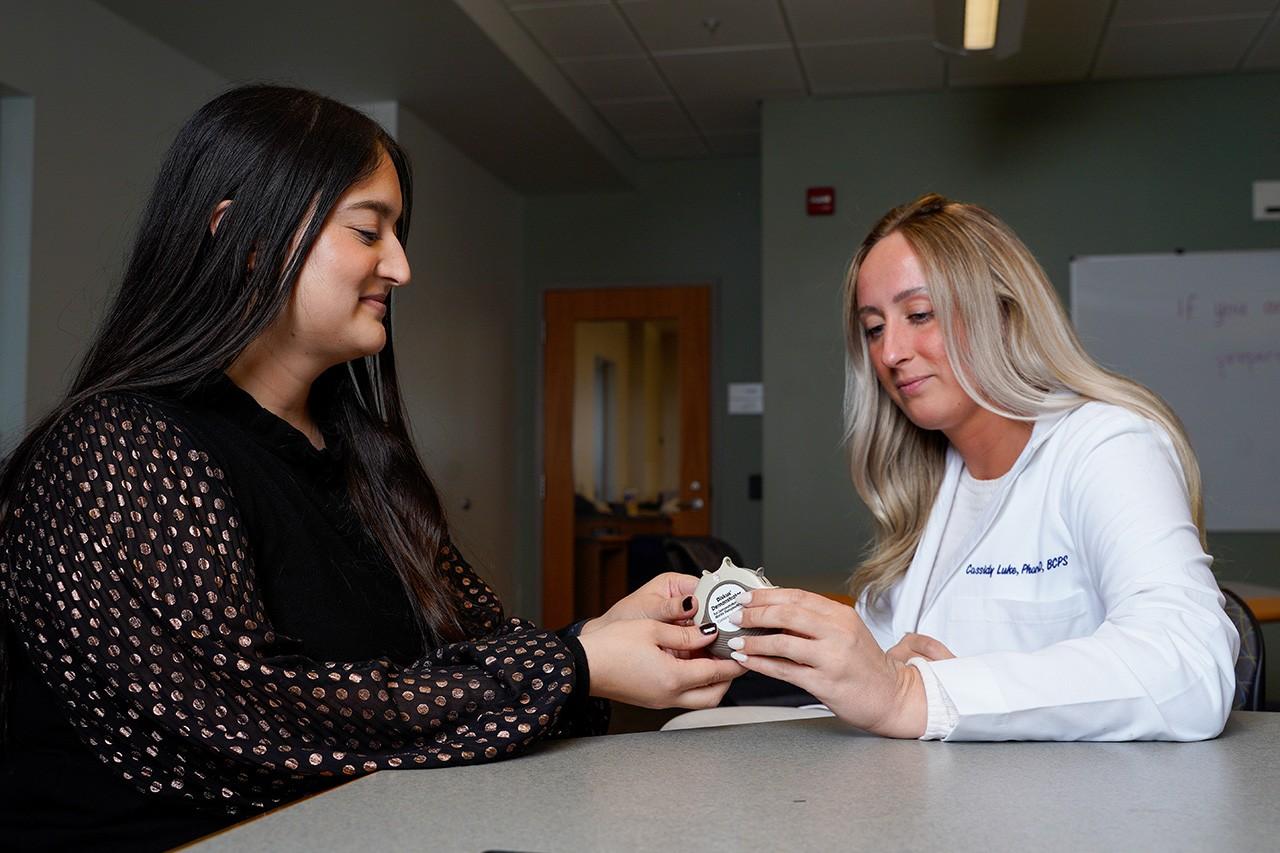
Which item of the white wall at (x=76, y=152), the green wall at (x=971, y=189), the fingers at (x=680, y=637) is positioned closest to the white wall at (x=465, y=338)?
the white wall at (x=76, y=152)

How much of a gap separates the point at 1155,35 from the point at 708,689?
4.49m

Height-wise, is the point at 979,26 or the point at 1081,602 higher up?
the point at 979,26

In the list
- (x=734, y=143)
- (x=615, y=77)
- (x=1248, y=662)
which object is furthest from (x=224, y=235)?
(x=734, y=143)

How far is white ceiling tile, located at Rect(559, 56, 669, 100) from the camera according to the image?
16.8ft

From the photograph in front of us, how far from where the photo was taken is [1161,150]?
5.27 meters

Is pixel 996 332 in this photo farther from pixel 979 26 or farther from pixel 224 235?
pixel 979 26

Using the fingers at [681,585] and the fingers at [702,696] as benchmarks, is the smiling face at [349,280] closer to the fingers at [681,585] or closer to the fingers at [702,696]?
the fingers at [681,585]

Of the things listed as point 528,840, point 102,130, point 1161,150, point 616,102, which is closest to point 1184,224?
point 1161,150

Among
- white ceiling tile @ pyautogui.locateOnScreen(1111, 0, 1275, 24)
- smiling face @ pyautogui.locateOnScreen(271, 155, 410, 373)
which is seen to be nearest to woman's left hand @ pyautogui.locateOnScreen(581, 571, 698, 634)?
smiling face @ pyautogui.locateOnScreen(271, 155, 410, 373)

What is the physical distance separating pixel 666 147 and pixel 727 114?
669 millimetres

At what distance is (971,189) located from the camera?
17.8 feet

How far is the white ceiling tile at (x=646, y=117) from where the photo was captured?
5699 millimetres

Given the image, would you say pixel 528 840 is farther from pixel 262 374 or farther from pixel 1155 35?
pixel 1155 35

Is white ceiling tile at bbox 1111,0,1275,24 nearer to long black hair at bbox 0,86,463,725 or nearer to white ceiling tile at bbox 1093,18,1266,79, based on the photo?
white ceiling tile at bbox 1093,18,1266,79
